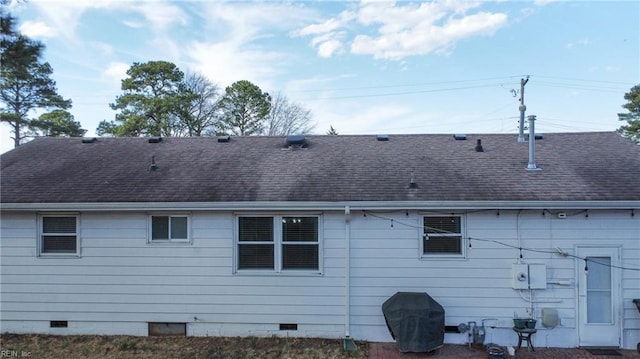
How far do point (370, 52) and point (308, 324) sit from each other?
11.4 meters

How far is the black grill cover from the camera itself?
5738 millimetres

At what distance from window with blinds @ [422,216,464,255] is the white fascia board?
1.16 ft

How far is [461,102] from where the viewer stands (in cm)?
1755

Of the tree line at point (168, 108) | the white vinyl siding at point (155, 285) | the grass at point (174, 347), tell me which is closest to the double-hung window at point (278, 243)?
the white vinyl siding at point (155, 285)

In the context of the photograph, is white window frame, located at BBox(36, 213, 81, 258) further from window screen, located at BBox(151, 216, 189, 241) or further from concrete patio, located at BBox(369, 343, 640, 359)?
concrete patio, located at BBox(369, 343, 640, 359)

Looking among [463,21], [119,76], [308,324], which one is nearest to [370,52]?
[463,21]

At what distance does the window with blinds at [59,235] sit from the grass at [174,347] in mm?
1647

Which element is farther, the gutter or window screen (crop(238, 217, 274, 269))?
window screen (crop(238, 217, 274, 269))

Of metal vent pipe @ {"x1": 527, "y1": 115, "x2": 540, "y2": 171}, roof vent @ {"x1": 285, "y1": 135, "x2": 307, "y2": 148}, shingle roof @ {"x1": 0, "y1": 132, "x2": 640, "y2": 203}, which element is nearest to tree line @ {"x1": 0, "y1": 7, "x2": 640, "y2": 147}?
shingle roof @ {"x1": 0, "y1": 132, "x2": 640, "y2": 203}

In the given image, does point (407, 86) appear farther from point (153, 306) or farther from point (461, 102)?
point (153, 306)

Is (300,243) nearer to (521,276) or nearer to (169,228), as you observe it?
(169,228)

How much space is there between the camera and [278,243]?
6.69 m

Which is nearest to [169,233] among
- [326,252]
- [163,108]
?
[326,252]

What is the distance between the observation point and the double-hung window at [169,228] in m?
6.77
